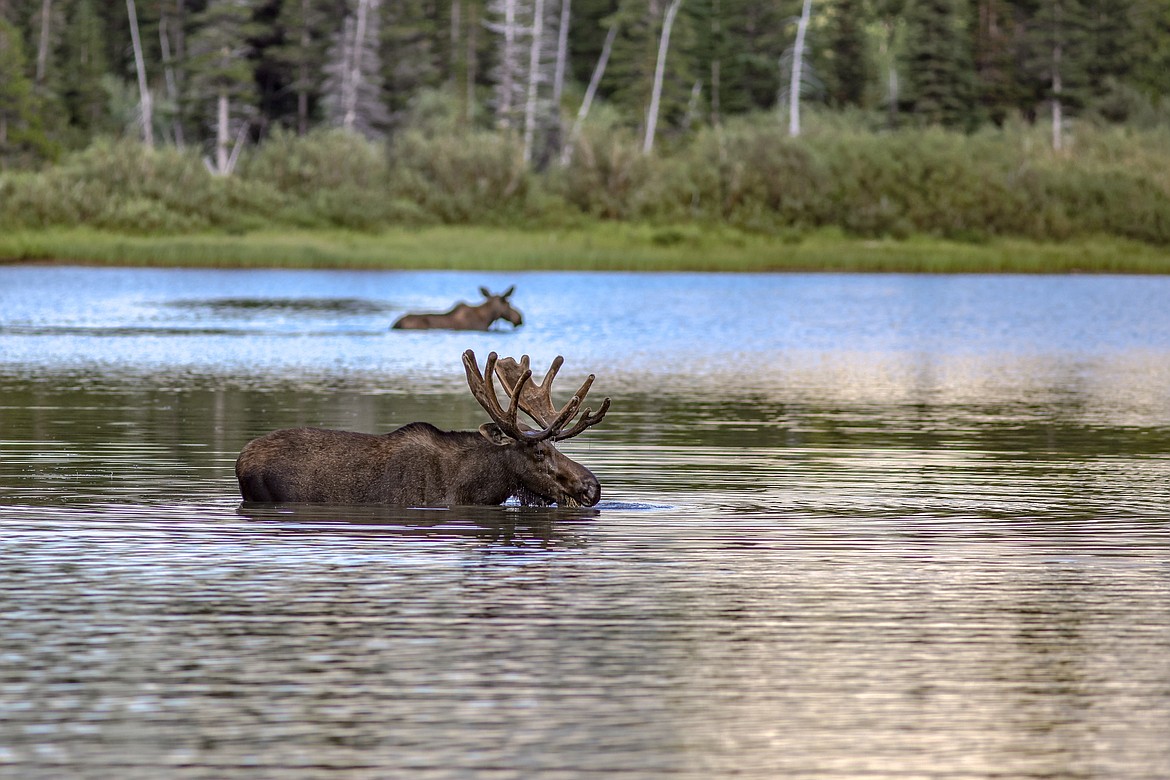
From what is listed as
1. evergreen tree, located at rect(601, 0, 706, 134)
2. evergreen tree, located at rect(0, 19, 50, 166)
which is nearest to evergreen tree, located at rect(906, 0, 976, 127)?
evergreen tree, located at rect(601, 0, 706, 134)

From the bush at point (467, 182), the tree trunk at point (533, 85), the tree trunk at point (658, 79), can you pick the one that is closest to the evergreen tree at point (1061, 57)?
the tree trunk at point (658, 79)

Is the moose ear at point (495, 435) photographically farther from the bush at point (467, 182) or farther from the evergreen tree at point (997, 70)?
the evergreen tree at point (997, 70)

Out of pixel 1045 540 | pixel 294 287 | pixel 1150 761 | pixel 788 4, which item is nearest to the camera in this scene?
pixel 1150 761

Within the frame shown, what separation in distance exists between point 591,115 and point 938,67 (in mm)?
18039

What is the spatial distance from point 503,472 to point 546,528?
2.46ft

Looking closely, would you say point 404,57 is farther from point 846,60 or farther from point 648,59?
point 846,60

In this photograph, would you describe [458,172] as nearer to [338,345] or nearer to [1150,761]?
[338,345]

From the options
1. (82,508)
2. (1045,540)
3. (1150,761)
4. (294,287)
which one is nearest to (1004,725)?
(1150,761)

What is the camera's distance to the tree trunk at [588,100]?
321 ft

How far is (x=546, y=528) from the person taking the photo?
15109 mm

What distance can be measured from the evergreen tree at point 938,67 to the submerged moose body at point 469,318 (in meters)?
64.3

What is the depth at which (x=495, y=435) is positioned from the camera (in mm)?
15500

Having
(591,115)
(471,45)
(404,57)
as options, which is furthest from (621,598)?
(471,45)

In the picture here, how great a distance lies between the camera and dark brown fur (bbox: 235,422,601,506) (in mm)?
15625
